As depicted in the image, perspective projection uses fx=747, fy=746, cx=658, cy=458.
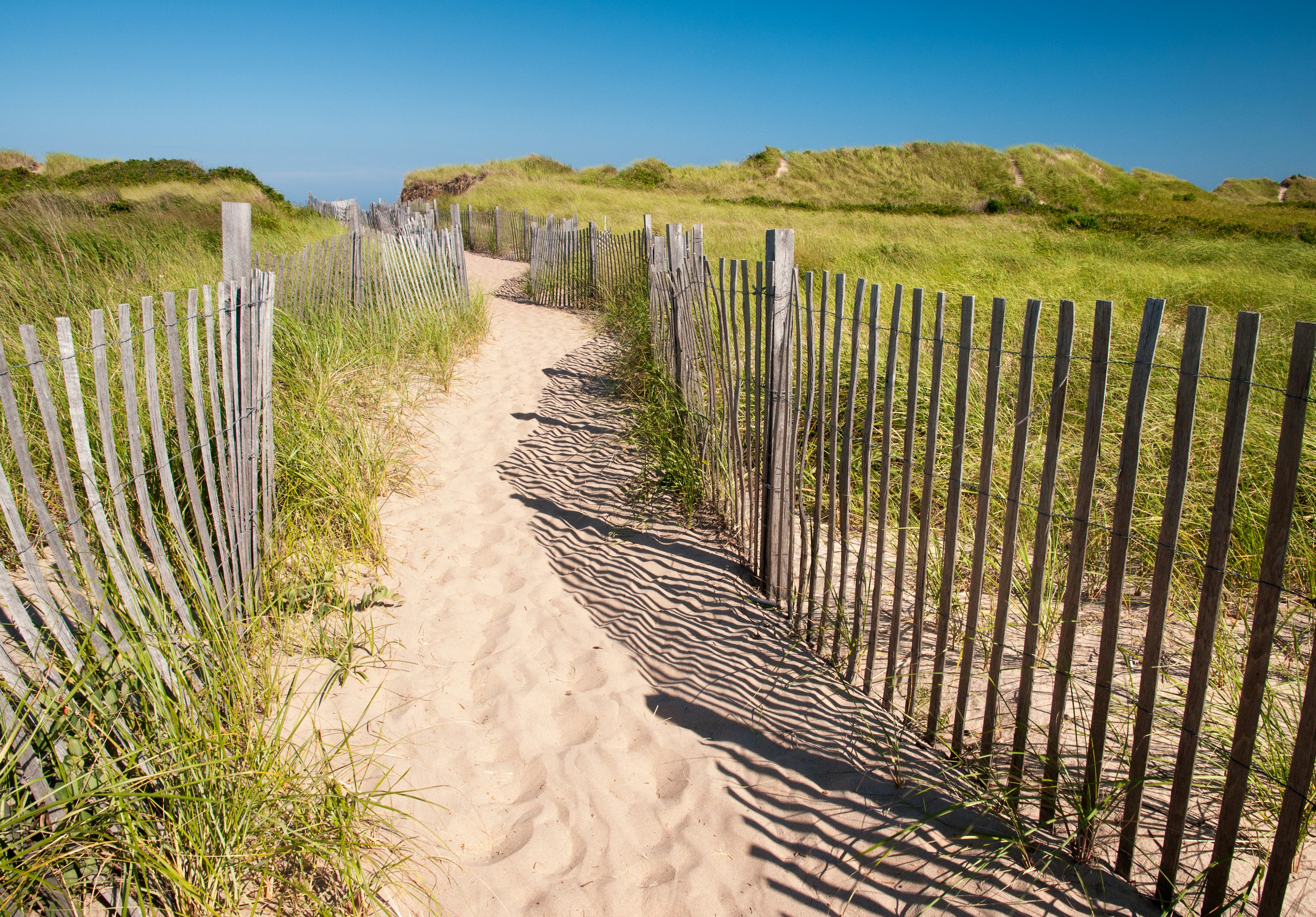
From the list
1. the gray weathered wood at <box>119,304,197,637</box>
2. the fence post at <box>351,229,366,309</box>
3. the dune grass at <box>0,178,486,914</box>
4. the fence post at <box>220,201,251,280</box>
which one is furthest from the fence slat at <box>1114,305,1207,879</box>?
the fence post at <box>351,229,366,309</box>

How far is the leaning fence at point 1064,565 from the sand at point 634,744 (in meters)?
0.22

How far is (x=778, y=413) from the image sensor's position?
11.5 ft

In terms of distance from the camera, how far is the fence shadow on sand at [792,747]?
2051mm

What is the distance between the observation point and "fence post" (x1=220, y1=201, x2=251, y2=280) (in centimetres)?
331

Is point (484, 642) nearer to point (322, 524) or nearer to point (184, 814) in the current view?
point (322, 524)

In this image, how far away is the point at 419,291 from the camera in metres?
8.31

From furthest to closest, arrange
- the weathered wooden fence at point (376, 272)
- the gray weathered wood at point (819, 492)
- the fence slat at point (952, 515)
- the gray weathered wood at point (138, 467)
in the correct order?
1. the weathered wooden fence at point (376, 272)
2. the gray weathered wood at point (819, 492)
3. the fence slat at point (952, 515)
4. the gray weathered wood at point (138, 467)

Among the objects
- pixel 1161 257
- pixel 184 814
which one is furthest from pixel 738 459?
pixel 1161 257

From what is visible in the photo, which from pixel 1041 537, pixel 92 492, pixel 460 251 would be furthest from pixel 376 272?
pixel 1041 537

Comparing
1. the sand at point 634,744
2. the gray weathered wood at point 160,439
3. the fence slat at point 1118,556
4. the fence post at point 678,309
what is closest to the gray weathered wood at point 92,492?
the gray weathered wood at point 160,439

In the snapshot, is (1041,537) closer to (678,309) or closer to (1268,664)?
(1268,664)

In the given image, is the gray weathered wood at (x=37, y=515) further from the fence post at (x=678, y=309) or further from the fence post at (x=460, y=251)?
the fence post at (x=460, y=251)

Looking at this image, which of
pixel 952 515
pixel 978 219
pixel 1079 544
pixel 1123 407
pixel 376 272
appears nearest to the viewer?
pixel 1079 544

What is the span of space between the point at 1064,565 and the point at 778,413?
5.32 feet
